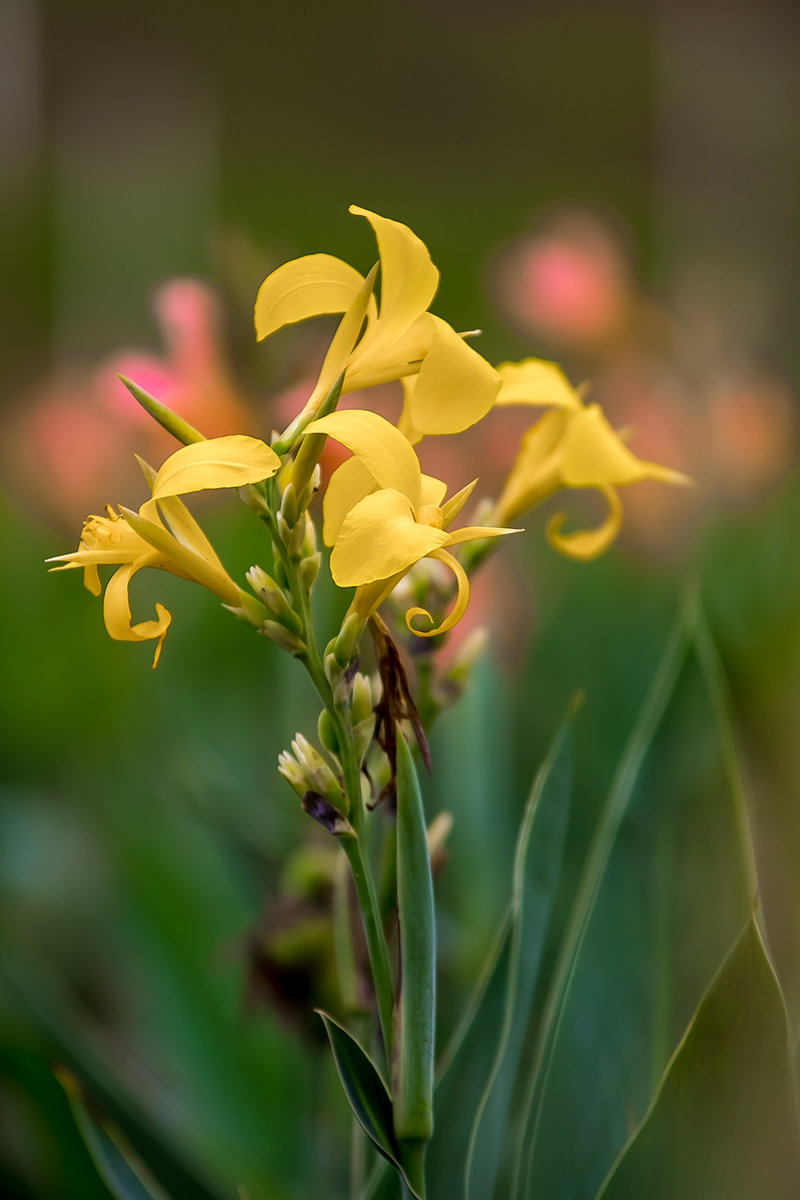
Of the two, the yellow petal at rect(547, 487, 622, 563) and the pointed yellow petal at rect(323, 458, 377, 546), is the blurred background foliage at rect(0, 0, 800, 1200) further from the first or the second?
the pointed yellow petal at rect(323, 458, 377, 546)

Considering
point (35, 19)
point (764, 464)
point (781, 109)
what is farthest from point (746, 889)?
point (35, 19)

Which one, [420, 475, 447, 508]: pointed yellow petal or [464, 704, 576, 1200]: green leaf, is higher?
[420, 475, 447, 508]: pointed yellow petal

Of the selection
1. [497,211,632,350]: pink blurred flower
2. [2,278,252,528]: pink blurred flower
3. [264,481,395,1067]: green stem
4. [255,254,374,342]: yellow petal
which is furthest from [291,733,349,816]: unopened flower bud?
[497,211,632,350]: pink blurred flower

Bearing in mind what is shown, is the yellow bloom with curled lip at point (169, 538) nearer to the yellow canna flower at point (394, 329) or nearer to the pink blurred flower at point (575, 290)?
the yellow canna flower at point (394, 329)

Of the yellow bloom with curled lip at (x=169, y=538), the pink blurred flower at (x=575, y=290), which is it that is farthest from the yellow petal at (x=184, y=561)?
the pink blurred flower at (x=575, y=290)

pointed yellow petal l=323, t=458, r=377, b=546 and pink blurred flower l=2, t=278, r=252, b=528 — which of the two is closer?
pointed yellow petal l=323, t=458, r=377, b=546

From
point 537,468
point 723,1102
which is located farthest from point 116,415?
point 723,1102

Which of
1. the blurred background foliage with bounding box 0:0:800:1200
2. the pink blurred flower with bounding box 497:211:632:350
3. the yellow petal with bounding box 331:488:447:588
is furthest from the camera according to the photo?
the pink blurred flower with bounding box 497:211:632:350

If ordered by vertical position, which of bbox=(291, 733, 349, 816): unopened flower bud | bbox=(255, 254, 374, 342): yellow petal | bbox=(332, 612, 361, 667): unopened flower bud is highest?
bbox=(255, 254, 374, 342): yellow petal
